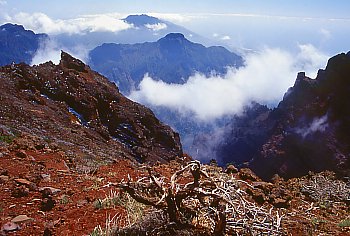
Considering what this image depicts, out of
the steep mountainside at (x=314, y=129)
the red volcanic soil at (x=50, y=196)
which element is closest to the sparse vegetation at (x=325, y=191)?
the red volcanic soil at (x=50, y=196)

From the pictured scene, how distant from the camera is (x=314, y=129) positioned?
2176 inches

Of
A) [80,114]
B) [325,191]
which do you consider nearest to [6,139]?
[325,191]

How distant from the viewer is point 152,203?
420cm

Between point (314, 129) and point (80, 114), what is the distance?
3701 centimetres

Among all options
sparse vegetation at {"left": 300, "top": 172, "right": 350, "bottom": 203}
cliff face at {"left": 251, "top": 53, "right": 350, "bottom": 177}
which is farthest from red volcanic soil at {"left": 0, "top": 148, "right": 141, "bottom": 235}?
cliff face at {"left": 251, "top": 53, "right": 350, "bottom": 177}

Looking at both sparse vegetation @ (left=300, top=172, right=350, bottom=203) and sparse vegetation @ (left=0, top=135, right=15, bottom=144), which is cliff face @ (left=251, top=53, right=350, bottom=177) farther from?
sparse vegetation @ (left=0, top=135, right=15, bottom=144)

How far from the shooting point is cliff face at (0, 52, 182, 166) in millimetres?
22109

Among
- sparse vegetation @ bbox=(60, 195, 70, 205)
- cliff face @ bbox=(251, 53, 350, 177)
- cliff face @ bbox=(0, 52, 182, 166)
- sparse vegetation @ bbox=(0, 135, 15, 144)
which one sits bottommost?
sparse vegetation @ bbox=(60, 195, 70, 205)

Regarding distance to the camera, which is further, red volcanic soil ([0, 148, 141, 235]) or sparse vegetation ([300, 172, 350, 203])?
sparse vegetation ([300, 172, 350, 203])

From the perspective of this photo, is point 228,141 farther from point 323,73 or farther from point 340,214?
point 340,214

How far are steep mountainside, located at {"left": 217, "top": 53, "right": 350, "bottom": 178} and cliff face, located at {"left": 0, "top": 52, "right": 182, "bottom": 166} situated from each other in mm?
21951

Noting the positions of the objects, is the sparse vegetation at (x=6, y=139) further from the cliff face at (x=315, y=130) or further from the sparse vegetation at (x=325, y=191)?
the cliff face at (x=315, y=130)

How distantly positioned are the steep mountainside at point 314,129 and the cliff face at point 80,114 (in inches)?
864

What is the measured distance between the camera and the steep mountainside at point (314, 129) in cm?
5144
